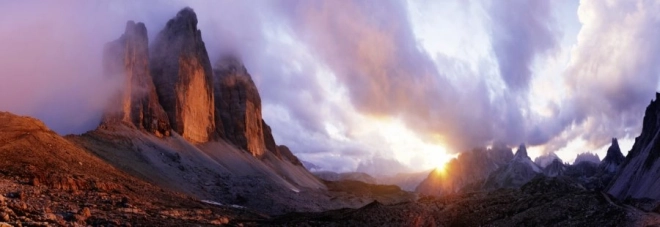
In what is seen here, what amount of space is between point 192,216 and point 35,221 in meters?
14.2

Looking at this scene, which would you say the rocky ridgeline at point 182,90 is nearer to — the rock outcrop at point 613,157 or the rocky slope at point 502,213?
the rocky slope at point 502,213

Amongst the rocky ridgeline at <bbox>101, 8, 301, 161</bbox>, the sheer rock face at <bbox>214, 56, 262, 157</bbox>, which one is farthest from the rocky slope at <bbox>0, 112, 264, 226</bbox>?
the sheer rock face at <bbox>214, 56, 262, 157</bbox>

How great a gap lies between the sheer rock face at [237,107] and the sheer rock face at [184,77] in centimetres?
1341

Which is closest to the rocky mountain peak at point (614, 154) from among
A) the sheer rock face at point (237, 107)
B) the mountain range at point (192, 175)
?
the mountain range at point (192, 175)

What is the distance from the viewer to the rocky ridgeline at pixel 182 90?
9606 cm

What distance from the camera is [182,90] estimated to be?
116875 millimetres

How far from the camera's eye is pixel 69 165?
1886 inches

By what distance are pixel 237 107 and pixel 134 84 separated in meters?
57.1

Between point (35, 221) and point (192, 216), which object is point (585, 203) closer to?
point (192, 216)

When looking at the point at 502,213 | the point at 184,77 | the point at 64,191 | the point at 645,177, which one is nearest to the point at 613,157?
the point at 645,177

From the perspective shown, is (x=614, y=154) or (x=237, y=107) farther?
(x=614, y=154)

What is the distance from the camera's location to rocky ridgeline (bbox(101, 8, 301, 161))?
3782 inches

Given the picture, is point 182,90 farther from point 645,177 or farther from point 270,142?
point 645,177

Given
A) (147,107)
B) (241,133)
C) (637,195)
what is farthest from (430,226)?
(241,133)
